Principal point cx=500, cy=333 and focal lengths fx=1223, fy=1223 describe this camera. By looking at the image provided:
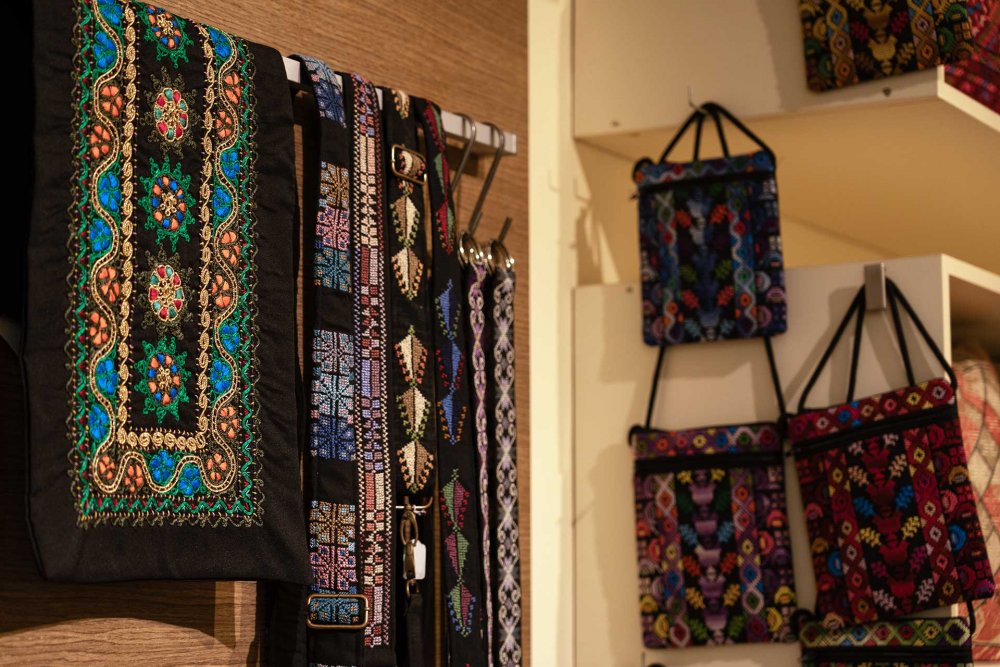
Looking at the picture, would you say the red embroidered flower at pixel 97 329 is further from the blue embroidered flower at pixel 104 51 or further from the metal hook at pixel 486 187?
the metal hook at pixel 486 187

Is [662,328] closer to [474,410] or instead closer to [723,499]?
[723,499]

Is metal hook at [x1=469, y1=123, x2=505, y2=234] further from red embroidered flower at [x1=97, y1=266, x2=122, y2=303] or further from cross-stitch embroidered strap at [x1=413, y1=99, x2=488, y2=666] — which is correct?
red embroidered flower at [x1=97, y1=266, x2=122, y2=303]

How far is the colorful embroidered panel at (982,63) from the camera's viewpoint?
1395 mm

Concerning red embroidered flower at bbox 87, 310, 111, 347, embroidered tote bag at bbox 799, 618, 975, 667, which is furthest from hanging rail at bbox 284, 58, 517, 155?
embroidered tote bag at bbox 799, 618, 975, 667

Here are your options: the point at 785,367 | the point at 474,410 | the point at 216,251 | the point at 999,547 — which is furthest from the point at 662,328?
the point at 216,251

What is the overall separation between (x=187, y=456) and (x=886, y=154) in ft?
3.32

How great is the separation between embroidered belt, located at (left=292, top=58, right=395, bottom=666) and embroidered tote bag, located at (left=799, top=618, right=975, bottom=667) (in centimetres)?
50

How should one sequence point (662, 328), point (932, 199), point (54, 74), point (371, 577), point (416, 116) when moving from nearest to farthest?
point (54, 74) < point (371, 577) < point (416, 116) < point (662, 328) < point (932, 199)

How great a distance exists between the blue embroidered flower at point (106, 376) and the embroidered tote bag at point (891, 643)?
0.78 meters

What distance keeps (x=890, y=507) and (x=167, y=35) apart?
2.71ft

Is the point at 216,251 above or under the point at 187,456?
above

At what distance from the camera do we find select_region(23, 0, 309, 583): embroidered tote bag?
0.81 metres

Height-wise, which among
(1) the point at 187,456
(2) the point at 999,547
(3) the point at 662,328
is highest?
(3) the point at 662,328

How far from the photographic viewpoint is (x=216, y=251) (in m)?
0.92
